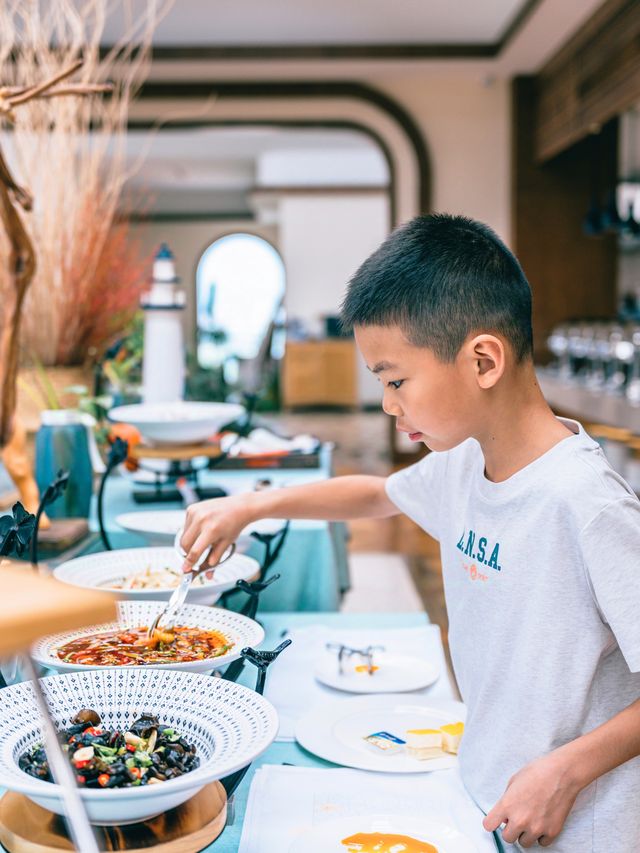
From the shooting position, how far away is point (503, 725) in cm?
98

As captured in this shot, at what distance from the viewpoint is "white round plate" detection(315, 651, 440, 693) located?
124cm

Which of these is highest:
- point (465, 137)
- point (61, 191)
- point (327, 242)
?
point (465, 137)

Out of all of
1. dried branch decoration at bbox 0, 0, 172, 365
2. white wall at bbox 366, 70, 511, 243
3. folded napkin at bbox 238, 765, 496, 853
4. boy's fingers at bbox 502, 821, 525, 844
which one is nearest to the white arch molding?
white wall at bbox 366, 70, 511, 243

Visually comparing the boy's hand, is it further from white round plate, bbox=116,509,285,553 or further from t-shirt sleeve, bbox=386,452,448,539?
white round plate, bbox=116,509,285,553

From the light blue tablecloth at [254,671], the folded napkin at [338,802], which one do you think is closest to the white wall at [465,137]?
the light blue tablecloth at [254,671]

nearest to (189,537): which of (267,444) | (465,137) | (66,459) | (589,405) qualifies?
(66,459)

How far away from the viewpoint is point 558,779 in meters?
0.87

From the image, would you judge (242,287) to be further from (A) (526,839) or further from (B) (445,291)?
(A) (526,839)

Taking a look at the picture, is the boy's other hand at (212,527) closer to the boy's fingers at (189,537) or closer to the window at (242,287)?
the boy's fingers at (189,537)

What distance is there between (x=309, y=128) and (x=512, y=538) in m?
6.10

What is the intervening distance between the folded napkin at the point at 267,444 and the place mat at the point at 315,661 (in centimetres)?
124

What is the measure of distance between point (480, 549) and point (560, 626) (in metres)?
0.12

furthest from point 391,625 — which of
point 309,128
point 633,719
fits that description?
point 309,128

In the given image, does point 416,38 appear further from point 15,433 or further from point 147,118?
point 15,433
